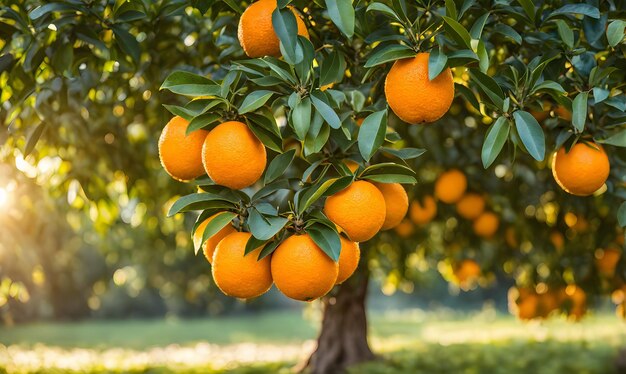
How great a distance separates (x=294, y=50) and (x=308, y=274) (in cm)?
56

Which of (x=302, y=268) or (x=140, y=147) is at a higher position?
(x=302, y=268)

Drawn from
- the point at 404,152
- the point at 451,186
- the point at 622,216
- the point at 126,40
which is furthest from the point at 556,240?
the point at 126,40

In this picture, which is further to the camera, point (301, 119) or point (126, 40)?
point (126, 40)

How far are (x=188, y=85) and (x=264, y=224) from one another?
1.31 feet

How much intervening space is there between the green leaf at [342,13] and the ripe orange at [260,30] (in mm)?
179

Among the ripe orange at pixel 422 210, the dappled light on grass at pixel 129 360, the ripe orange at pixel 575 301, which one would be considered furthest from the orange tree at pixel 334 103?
Result: the dappled light on grass at pixel 129 360

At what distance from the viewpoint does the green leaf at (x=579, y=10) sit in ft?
6.21

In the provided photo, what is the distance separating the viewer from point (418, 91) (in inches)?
64.8

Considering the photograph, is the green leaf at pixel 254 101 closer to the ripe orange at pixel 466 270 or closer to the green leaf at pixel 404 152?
the green leaf at pixel 404 152

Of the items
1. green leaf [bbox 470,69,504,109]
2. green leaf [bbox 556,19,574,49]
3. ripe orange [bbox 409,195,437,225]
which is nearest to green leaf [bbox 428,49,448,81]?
green leaf [bbox 470,69,504,109]

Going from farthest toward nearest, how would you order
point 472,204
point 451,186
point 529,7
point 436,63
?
1. point 472,204
2. point 451,186
3. point 529,7
4. point 436,63

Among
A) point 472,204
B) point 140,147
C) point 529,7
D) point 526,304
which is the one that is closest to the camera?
point 529,7

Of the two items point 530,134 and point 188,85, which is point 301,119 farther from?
point 530,134

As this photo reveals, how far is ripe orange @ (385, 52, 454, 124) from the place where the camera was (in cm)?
165
